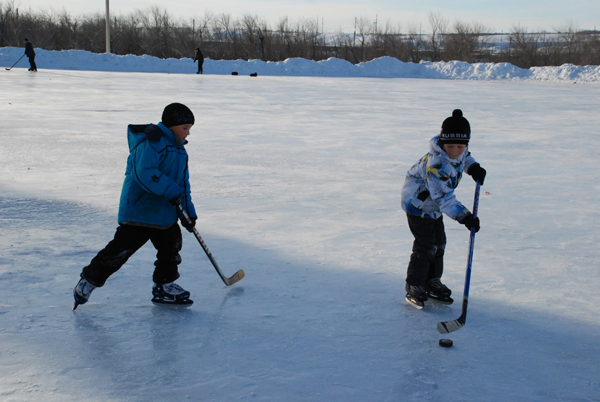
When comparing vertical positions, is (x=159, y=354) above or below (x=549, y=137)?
below

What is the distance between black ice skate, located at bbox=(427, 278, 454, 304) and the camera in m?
2.89

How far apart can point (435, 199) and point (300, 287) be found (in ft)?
2.96

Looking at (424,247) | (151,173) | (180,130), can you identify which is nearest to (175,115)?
(180,130)

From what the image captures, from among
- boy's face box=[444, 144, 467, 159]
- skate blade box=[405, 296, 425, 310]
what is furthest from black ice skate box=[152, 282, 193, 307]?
boy's face box=[444, 144, 467, 159]

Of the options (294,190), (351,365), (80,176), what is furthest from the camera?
(80,176)

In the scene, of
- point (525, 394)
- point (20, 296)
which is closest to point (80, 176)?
point (20, 296)

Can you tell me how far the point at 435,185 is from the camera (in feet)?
8.50

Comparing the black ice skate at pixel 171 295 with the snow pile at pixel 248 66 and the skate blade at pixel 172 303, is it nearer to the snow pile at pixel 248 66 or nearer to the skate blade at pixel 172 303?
the skate blade at pixel 172 303

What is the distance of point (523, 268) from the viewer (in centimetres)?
333

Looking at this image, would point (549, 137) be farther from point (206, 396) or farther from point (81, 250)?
point (206, 396)

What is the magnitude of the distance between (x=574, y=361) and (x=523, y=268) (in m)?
1.09

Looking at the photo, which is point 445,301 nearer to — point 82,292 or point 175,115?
point 175,115

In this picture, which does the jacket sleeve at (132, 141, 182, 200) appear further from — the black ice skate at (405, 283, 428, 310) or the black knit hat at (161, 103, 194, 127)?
the black ice skate at (405, 283, 428, 310)

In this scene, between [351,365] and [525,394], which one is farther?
[351,365]
